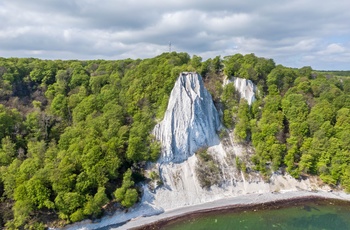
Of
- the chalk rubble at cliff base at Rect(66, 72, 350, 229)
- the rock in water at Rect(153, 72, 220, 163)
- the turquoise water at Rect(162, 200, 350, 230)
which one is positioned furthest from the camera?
the rock in water at Rect(153, 72, 220, 163)

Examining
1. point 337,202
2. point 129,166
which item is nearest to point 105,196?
point 129,166

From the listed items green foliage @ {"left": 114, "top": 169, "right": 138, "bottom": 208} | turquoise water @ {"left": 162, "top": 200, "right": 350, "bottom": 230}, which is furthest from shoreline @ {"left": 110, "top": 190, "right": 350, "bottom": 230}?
green foliage @ {"left": 114, "top": 169, "right": 138, "bottom": 208}

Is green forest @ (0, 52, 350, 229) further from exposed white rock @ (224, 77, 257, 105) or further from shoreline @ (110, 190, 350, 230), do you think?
shoreline @ (110, 190, 350, 230)

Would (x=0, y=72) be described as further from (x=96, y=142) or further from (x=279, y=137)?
(x=279, y=137)

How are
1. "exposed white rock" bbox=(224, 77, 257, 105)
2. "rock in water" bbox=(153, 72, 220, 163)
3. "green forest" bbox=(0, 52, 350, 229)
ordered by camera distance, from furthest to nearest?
"exposed white rock" bbox=(224, 77, 257, 105) → "rock in water" bbox=(153, 72, 220, 163) → "green forest" bbox=(0, 52, 350, 229)

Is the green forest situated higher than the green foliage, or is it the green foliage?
the green forest

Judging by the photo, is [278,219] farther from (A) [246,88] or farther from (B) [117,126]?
(B) [117,126]

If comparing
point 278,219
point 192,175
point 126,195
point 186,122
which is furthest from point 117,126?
point 278,219
